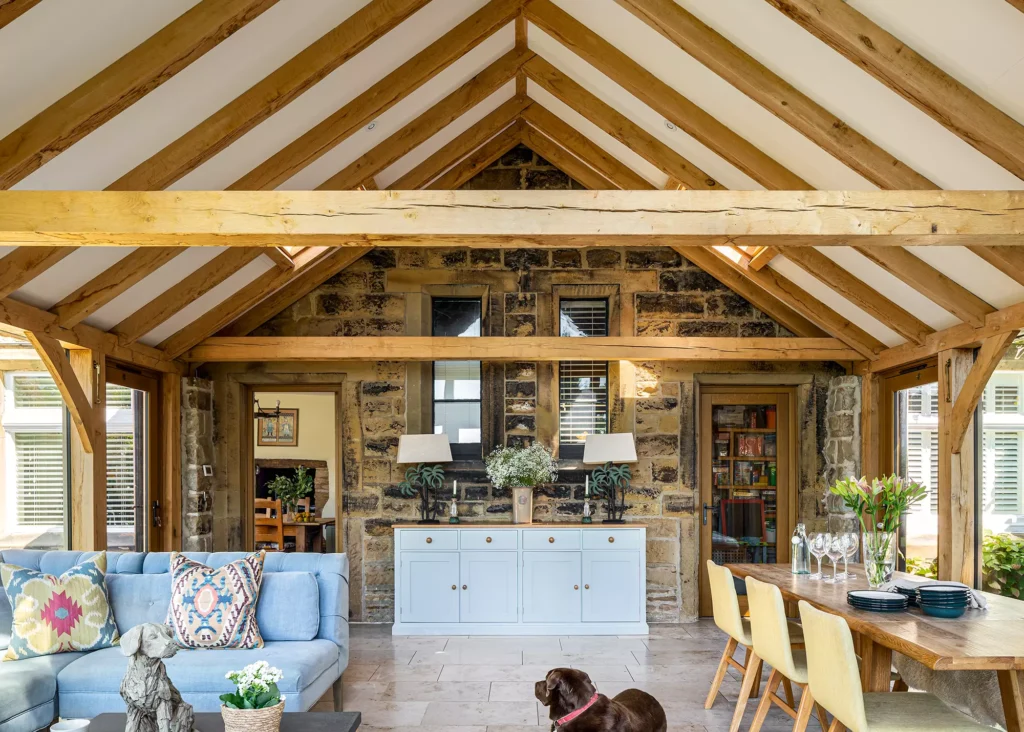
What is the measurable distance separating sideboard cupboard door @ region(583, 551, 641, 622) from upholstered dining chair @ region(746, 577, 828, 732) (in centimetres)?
267

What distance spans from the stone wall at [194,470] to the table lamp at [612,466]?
327 centimetres

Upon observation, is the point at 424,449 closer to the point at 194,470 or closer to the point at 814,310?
the point at 194,470

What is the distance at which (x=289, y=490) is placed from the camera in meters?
9.40

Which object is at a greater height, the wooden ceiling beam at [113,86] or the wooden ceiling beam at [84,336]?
the wooden ceiling beam at [113,86]

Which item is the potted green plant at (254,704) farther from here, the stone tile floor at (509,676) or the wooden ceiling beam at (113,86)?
the wooden ceiling beam at (113,86)

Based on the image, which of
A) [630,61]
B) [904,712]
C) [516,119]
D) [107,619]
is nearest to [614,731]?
[904,712]

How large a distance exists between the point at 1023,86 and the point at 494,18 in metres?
2.90

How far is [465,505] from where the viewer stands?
24.6 ft

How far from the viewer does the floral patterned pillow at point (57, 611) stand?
4.22 meters

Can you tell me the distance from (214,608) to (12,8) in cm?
290

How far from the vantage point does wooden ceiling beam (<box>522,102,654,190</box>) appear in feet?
22.0

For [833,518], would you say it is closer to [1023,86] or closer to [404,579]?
[404,579]

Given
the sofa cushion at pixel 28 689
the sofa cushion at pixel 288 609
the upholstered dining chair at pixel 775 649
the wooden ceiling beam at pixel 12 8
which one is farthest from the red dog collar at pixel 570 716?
the wooden ceiling beam at pixel 12 8

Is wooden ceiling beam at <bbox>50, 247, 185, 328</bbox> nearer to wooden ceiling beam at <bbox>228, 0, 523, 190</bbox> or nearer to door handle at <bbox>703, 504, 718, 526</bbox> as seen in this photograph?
wooden ceiling beam at <bbox>228, 0, 523, 190</bbox>
